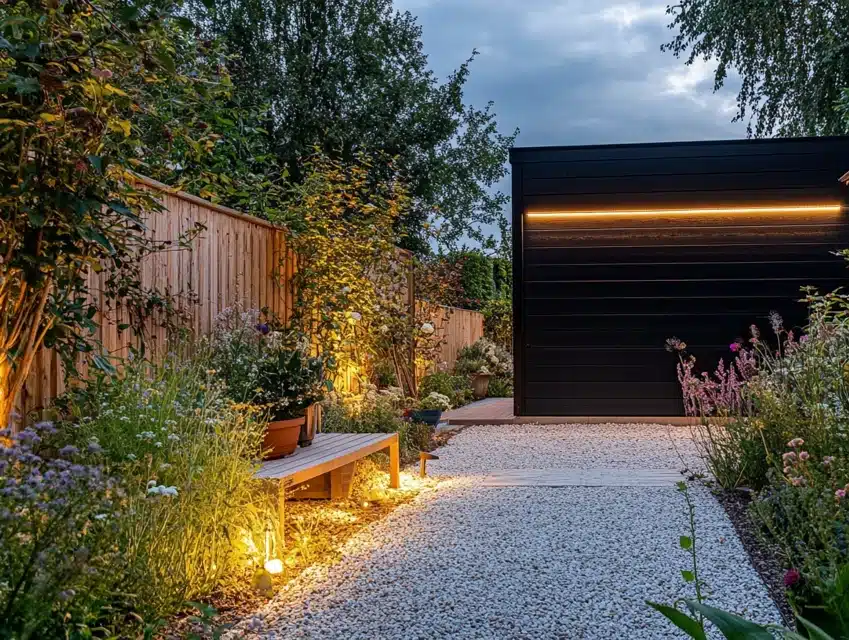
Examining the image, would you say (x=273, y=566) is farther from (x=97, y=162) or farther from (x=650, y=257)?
(x=650, y=257)

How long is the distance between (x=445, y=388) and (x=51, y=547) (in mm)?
8670

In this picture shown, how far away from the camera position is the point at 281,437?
413cm

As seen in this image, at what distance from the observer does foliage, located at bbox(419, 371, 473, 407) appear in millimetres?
10289

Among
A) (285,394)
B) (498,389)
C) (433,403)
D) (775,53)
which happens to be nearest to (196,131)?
(285,394)

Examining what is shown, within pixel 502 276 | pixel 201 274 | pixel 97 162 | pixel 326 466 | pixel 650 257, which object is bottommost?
pixel 326 466

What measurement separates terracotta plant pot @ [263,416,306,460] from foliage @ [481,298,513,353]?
1034 centimetres

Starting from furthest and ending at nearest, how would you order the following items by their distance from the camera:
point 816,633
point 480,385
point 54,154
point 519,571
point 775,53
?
point 480,385, point 775,53, point 519,571, point 54,154, point 816,633

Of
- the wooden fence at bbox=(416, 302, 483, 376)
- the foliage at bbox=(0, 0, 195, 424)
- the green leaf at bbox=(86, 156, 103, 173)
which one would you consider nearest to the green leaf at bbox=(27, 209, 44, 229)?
the foliage at bbox=(0, 0, 195, 424)

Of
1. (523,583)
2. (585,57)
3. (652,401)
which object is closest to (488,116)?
(585,57)

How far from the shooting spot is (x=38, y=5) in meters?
2.60

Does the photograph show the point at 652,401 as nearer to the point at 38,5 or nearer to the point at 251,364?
the point at 251,364

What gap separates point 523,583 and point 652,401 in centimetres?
605

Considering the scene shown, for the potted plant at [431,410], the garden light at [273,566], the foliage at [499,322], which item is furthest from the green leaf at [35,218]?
the foliage at [499,322]

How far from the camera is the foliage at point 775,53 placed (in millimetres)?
9906
